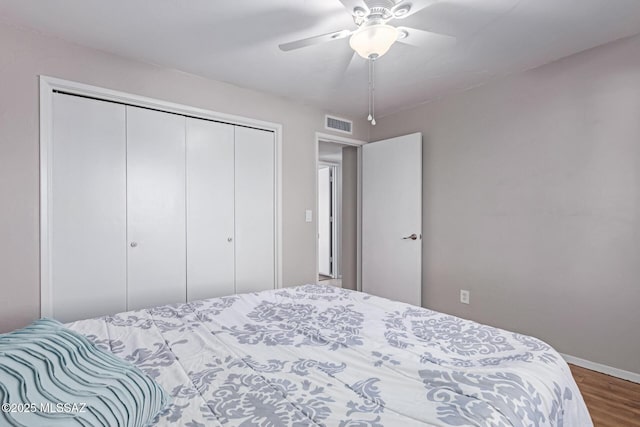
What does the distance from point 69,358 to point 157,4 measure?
181 cm

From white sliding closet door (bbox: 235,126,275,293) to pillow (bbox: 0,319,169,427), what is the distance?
2.02 meters

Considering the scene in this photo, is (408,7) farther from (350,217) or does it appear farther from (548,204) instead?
(350,217)

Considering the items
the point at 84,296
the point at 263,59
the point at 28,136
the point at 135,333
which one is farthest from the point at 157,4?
the point at 84,296

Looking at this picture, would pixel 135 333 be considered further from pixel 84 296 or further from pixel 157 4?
pixel 157 4

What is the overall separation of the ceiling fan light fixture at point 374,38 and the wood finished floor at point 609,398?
2341mm

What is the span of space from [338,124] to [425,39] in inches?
66.0

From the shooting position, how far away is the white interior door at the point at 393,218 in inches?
134

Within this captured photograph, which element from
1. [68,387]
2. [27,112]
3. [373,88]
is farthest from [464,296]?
[27,112]

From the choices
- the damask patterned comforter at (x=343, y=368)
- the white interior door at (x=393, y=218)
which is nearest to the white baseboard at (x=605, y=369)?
the white interior door at (x=393, y=218)

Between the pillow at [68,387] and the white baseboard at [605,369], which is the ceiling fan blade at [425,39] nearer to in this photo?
the pillow at [68,387]

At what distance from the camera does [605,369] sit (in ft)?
7.57

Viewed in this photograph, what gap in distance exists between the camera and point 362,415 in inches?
34.9

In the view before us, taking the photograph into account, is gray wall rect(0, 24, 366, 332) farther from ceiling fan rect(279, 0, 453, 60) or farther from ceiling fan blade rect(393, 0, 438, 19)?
ceiling fan blade rect(393, 0, 438, 19)

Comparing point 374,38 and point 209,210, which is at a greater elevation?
point 374,38
